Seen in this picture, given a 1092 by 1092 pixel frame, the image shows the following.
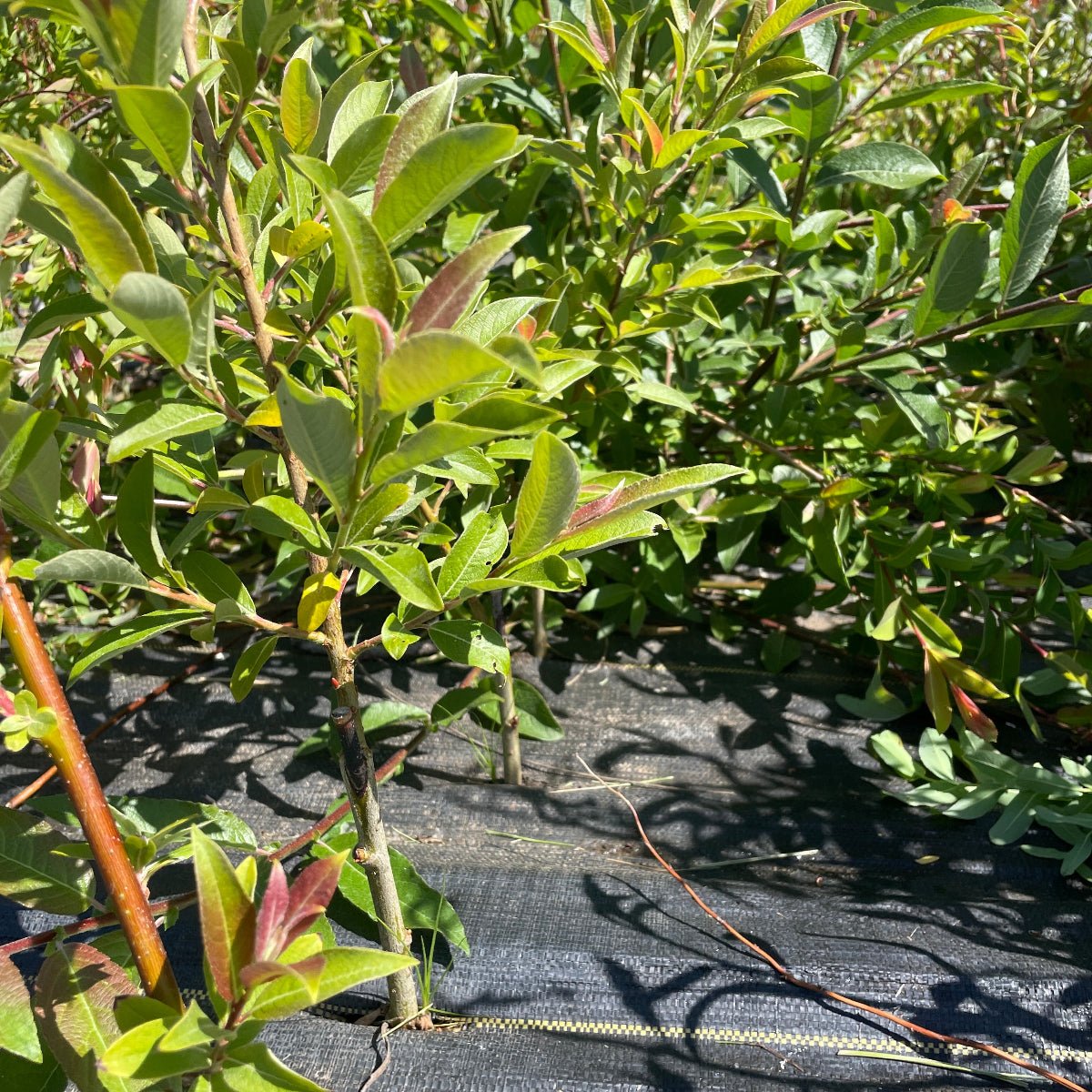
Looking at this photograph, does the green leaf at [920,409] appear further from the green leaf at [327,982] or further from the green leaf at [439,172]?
the green leaf at [327,982]

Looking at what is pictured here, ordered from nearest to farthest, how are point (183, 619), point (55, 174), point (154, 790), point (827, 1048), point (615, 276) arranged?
point (55, 174), point (183, 619), point (827, 1048), point (615, 276), point (154, 790)

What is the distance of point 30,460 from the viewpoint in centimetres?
60

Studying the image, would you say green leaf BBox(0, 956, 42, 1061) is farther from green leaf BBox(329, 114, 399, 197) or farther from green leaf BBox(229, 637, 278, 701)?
green leaf BBox(329, 114, 399, 197)

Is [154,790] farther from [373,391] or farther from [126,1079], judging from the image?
[373,391]

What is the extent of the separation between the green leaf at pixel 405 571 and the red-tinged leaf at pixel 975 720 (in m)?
0.99

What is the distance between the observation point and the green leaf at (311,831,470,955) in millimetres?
949

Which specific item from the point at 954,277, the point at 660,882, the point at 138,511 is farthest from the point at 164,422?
the point at 954,277

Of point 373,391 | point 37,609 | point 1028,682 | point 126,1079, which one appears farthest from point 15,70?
point 1028,682

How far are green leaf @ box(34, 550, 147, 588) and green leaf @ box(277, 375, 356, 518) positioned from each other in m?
0.14

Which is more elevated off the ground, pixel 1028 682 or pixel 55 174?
pixel 55 174

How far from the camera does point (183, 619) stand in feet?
2.35

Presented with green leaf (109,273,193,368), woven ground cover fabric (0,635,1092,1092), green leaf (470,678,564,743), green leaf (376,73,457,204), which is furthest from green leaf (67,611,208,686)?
green leaf (470,678,564,743)

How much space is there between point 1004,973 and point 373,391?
0.92 meters

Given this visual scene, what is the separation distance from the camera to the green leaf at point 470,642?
787 millimetres
